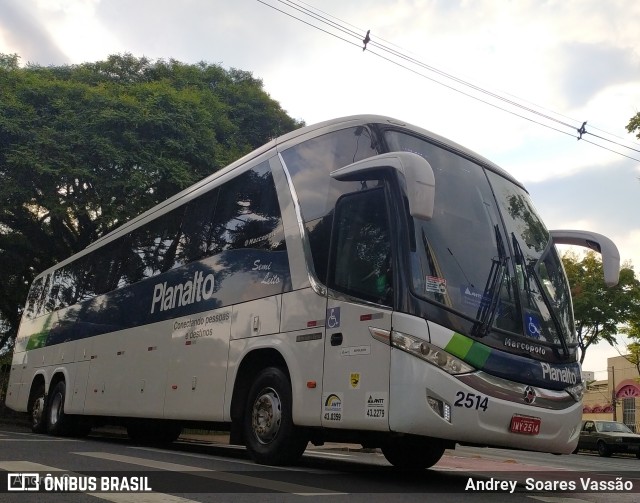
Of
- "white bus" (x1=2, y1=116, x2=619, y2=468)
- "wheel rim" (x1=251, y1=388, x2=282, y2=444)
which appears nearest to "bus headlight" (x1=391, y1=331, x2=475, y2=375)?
"white bus" (x1=2, y1=116, x2=619, y2=468)

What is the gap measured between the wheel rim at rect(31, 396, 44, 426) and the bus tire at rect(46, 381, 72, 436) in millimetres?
368

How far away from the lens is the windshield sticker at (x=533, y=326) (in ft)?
23.4

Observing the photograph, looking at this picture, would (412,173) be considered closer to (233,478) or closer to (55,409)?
(233,478)

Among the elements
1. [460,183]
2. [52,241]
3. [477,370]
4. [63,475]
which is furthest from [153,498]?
[52,241]

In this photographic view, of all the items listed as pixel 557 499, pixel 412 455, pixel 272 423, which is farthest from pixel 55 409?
pixel 557 499

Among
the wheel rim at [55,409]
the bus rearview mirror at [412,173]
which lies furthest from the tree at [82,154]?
the bus rearview mirror at [412,173]

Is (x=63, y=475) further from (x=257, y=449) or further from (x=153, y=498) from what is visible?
(x=257, y=449)

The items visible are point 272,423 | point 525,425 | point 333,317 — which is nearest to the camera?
point 525,425

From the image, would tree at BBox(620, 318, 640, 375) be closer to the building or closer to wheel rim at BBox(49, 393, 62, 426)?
the building

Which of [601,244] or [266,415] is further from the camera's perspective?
[601,244]

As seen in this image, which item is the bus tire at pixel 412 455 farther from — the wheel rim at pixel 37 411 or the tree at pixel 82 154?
the tree at pixel 82 154

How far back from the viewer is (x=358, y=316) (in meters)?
6.92

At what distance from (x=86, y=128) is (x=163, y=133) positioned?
225 centimetres

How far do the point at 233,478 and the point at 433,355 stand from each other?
209 cm
